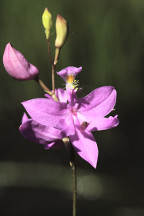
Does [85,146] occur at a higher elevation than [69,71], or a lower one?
lower

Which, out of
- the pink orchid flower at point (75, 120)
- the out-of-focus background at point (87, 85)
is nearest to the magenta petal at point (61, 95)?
the pink orchid flower at point (75, 120)

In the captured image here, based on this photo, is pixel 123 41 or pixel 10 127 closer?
pixel 123 41

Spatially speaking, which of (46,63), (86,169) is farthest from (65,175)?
(46,63)

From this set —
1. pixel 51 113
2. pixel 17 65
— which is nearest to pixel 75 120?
pixel 51 113

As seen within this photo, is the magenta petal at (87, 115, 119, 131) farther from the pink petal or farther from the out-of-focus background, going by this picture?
the out-of-focus background

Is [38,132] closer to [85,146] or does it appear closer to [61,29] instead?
[85,146]

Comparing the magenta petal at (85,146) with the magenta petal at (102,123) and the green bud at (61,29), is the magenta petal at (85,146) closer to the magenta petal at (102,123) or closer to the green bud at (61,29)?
the magenta petal at (102,123)

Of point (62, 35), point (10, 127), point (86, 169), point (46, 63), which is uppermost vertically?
point (62, 35)

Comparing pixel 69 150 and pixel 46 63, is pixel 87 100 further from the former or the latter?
pixel 46 63
